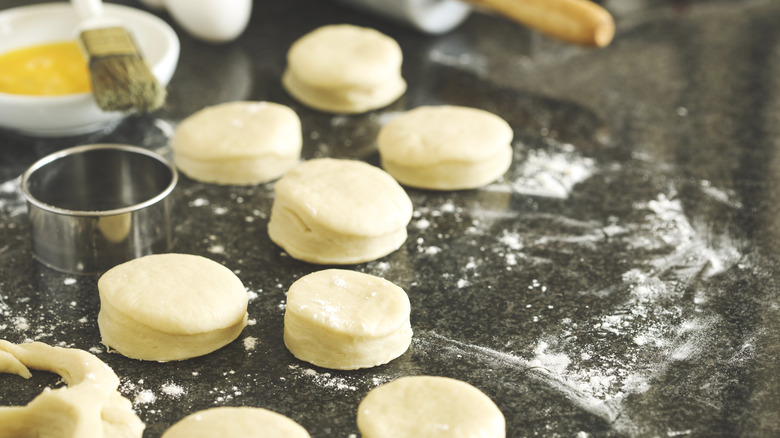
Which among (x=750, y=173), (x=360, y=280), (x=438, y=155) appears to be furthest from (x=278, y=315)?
(x=750, y=173)

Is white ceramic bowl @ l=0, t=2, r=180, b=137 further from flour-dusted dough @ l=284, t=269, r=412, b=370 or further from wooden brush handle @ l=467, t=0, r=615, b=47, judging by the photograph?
wooden brush handle @ l=467, t=0, r=615, b=47

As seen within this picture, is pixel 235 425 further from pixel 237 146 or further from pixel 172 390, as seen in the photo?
pixel 237 146

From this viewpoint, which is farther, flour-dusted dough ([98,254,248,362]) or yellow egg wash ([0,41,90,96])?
yellow egg wash ([0,41,90,96])

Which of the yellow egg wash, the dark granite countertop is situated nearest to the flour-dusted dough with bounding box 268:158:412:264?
the dark granite countertop

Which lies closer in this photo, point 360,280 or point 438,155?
point 360,280

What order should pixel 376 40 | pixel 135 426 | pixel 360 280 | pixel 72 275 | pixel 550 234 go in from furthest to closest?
pixel 376 40 < pixel 550 234 < pixel 72 275 < pixel 360 280 < pixel 135 426

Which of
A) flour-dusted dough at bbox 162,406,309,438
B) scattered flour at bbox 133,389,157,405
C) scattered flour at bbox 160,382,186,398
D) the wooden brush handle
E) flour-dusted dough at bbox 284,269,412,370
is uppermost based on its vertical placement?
the wooden brush handle

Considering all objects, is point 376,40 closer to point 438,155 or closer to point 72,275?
point 438,155
